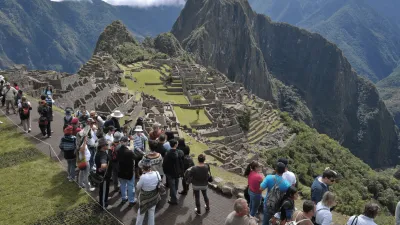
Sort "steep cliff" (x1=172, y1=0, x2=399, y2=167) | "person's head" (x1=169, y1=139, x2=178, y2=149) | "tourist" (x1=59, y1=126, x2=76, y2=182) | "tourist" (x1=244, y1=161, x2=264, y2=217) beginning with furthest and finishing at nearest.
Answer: "steep cliff" (x1=172, y1=0, x2=399, y2=167) < "tourist" (x1=59, y1=126, x2=76, y2=182) < "person's head" (x1=169, y1=139, x2=178, y2=149) < "tourist" (x1=244, y1=161, x2=264, y2=217)

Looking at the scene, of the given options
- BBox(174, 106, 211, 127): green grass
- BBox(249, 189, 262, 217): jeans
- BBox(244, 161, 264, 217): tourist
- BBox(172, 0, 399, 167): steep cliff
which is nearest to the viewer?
BBox(244, 161, 264, 217): tourist

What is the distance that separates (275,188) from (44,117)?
1159cm

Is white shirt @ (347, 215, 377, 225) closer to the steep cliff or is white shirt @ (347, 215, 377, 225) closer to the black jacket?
the black jacket

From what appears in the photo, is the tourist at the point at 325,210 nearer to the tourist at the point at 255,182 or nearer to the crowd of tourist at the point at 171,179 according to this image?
the crowd of tourist at the point at 171,179

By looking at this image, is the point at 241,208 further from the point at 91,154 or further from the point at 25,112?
the point at 25,112

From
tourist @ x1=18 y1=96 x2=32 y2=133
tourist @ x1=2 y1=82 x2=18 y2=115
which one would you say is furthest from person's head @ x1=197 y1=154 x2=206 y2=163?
tourist @ x1=2 y1=82 x2=18 y2=115

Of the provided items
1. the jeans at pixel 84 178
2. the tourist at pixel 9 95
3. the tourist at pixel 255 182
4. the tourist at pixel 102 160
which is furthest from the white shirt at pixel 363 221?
the tourist at pixel 9 95

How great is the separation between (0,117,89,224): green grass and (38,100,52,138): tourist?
1374 mm

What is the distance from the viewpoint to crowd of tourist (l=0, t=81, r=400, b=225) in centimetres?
746

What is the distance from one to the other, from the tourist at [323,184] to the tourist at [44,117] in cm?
1222

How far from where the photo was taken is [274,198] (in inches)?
334

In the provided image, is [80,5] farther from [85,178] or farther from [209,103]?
[85,178]

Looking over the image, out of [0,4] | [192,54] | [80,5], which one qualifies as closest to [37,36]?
[0,4]

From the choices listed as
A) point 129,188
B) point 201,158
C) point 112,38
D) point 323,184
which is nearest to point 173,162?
point 201,158
